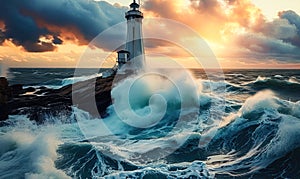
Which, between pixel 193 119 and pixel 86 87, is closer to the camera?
pixel 193 119

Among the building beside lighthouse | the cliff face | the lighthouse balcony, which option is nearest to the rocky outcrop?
the cliff face

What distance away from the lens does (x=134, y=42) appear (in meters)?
21.7

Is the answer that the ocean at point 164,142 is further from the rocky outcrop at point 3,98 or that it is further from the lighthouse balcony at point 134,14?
the lighthouse balcony at point 134,14

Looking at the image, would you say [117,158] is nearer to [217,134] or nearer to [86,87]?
[217,134]

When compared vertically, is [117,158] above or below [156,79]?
below

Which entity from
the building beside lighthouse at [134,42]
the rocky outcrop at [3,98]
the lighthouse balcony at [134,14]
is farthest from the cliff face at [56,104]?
the lighthouse balcony at [134,14]

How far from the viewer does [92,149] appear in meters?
8.31

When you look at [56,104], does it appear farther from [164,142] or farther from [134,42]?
[134,42]

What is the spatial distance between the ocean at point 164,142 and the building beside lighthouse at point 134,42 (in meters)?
8.13

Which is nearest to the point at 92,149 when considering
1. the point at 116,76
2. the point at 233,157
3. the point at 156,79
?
the point at 233,157

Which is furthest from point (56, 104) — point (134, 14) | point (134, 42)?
point (134, 14)

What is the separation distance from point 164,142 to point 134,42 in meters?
13.9

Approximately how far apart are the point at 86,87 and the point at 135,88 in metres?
4.23

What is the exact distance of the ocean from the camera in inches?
266
